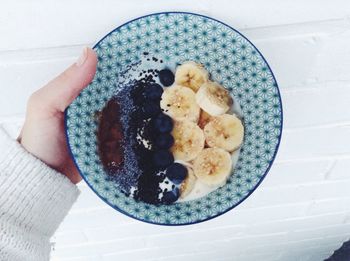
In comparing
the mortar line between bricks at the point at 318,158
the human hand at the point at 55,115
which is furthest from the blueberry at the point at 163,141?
the mortar line between bricks at the point at 318,158

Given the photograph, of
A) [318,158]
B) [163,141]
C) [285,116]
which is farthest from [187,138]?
[318,158]

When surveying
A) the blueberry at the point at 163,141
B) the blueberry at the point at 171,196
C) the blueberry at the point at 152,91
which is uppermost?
the blueberry at the point at 152,91

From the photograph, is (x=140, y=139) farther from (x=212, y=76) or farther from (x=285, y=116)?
→ (x=285, y=116)

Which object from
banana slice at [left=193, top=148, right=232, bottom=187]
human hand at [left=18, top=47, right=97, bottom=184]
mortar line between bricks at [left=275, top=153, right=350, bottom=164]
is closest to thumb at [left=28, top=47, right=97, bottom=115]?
human hand at [left=18, top=47, right=97, bottom=184]

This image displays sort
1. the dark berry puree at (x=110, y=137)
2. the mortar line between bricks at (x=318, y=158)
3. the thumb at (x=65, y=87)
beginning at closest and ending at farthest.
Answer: the thumb at (x=65, y=87)
the dark berry puree at (x=110, y=137)
the mortar line between bricks at (x=318, y=158)

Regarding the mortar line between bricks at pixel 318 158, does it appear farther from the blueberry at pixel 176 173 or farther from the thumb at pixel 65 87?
the thumb at pixel 65 87

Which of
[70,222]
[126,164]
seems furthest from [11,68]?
[70,222]

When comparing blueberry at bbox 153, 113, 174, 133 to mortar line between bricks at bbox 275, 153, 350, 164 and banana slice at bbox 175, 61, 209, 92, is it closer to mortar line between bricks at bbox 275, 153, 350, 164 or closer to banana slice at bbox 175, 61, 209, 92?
banana slice at bbox 175, 61, 209, 92
